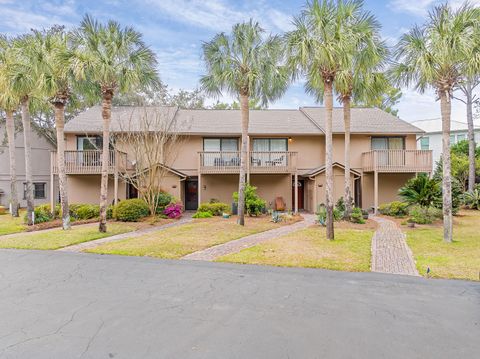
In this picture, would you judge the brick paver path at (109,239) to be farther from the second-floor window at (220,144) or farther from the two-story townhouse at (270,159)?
the second-floor window at (220,144)

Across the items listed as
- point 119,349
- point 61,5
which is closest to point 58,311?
point 119,349

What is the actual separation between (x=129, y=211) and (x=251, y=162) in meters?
8.18

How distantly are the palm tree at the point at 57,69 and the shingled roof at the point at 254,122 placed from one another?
5.72 metres

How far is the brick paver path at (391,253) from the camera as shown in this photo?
7.22 meters

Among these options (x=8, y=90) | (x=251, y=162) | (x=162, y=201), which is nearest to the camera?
(x=8, y=90)

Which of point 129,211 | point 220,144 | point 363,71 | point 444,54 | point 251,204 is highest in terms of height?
point 363,71

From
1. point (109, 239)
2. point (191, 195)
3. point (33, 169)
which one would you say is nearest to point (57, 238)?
point (109, 239)

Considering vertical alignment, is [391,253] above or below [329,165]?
below

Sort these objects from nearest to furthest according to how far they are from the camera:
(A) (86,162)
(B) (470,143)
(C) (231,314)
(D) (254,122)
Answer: (C) (231,314)
(A) (86,162)
(B) (470,143)
(D) (254,122)

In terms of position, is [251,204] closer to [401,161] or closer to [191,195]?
[191,195]

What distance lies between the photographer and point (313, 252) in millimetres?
8695

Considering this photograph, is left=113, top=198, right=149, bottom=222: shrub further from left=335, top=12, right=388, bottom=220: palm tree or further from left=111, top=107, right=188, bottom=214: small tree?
left=335, top=12, right=388, bottom=220: palm tree

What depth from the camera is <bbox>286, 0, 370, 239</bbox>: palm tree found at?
10.0 metres

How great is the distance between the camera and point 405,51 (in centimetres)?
1065
